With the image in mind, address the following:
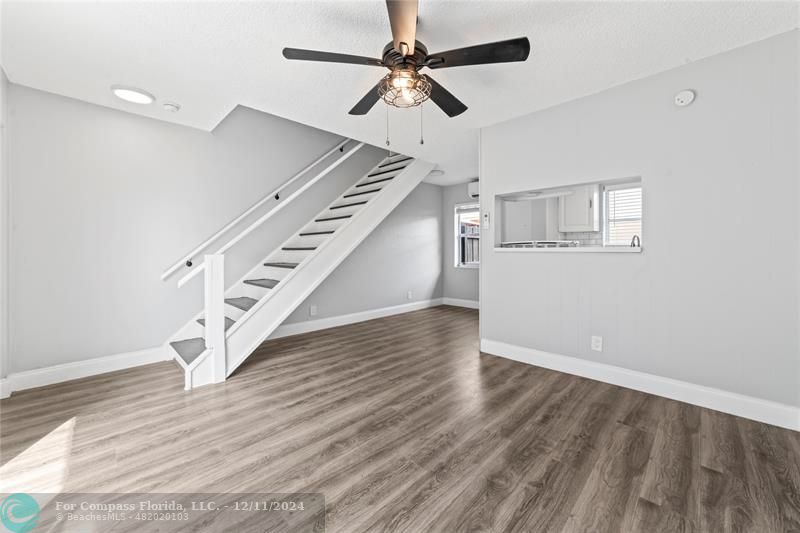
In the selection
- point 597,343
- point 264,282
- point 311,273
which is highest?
point 311,273

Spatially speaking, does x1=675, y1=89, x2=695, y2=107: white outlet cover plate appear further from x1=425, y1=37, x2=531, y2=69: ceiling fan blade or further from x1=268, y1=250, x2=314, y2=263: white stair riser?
x1=268, y1=250, x2=314, y2=263: white stair riser

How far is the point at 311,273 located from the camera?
351cm

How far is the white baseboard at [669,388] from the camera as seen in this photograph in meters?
2.09

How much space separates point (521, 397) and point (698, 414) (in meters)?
1.14

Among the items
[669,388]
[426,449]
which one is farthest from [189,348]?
[669,388]

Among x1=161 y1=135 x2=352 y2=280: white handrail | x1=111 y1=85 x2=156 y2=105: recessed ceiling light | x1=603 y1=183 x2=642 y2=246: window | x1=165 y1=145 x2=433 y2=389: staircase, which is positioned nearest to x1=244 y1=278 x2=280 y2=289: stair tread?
x1=165 y1=145 x2=433 y2=389: staircase

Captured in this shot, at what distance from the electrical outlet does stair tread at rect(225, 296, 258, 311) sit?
3.19 m

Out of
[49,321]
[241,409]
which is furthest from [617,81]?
[49,321]

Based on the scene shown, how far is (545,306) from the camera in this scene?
3131 millimetres

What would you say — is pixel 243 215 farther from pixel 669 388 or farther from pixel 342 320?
pixel 669 388

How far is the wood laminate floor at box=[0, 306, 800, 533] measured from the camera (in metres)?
1.43

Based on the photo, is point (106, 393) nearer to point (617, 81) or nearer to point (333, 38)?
point (333, 38)

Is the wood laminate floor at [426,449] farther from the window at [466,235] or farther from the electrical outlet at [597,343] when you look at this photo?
the window at [466,235]

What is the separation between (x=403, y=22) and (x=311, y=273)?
2.49 meters
